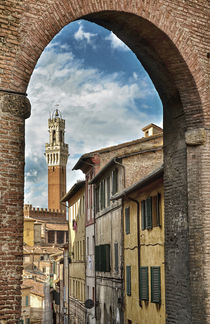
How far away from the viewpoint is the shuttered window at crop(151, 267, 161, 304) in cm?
1511

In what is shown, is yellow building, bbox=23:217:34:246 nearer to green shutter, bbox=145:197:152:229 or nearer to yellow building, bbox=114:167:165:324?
yellow building, bbox=114:167:165:324

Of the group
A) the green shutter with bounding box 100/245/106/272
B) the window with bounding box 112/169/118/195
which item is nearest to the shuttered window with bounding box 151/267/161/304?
the window with bounding box 112/169/118/195

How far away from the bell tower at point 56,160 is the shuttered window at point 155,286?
84798 millimetres

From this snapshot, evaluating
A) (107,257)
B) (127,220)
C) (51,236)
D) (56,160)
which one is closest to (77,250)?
(107,257)

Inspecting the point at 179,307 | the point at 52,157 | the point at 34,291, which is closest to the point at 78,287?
the point at 34,291

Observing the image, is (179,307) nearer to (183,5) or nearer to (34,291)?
(183,5)

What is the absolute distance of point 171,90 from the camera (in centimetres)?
→ 831

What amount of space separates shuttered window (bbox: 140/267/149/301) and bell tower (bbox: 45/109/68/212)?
83491 millimetres

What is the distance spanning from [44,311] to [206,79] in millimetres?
A: 44113

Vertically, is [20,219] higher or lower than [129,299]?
higher

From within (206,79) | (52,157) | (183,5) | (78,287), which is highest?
(52,157)

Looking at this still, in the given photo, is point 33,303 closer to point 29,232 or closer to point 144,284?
point 29,232

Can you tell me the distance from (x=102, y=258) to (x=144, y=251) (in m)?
6.84

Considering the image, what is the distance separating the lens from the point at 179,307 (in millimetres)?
7883
